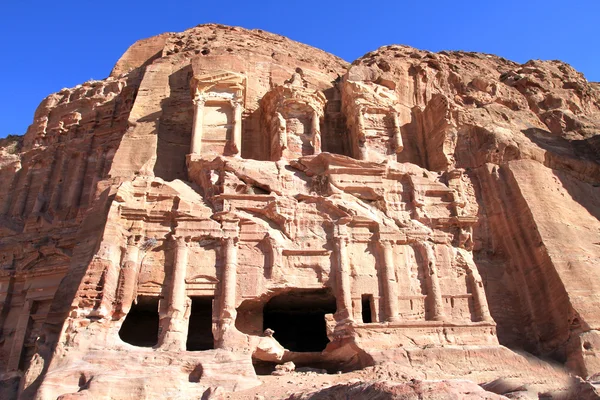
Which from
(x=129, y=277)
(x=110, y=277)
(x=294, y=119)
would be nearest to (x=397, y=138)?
(x=294, y=119)

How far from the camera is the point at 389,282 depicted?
1744 centimetres

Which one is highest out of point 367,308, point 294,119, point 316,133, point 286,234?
point 294,119

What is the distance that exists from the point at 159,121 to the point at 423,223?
1223 centimetres

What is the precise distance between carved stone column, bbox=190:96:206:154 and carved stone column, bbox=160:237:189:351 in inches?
211

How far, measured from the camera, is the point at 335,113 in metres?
26.4

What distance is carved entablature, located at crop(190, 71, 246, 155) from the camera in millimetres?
22203

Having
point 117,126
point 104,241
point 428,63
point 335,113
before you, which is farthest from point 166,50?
point 104,241

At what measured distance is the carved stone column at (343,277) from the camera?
16.7 meters

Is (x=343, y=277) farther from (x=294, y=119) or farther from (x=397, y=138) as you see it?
(x=294, y=119)

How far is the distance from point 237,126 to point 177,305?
875cm

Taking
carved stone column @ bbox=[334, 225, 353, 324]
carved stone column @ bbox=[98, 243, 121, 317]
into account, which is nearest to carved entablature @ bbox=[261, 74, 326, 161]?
carved stone column @ bbox=[334, 225, 353, 324]

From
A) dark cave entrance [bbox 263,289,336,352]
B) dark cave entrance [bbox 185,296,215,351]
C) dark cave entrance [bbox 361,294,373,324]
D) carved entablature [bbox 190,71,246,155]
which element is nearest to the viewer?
dark cave entrance [bbox 361,294,373,324]

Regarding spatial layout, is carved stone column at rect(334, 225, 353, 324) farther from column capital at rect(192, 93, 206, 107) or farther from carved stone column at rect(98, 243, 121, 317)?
column capital at rect(192, 93, 206, 107)

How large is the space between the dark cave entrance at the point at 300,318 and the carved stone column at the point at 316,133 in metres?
6.29
